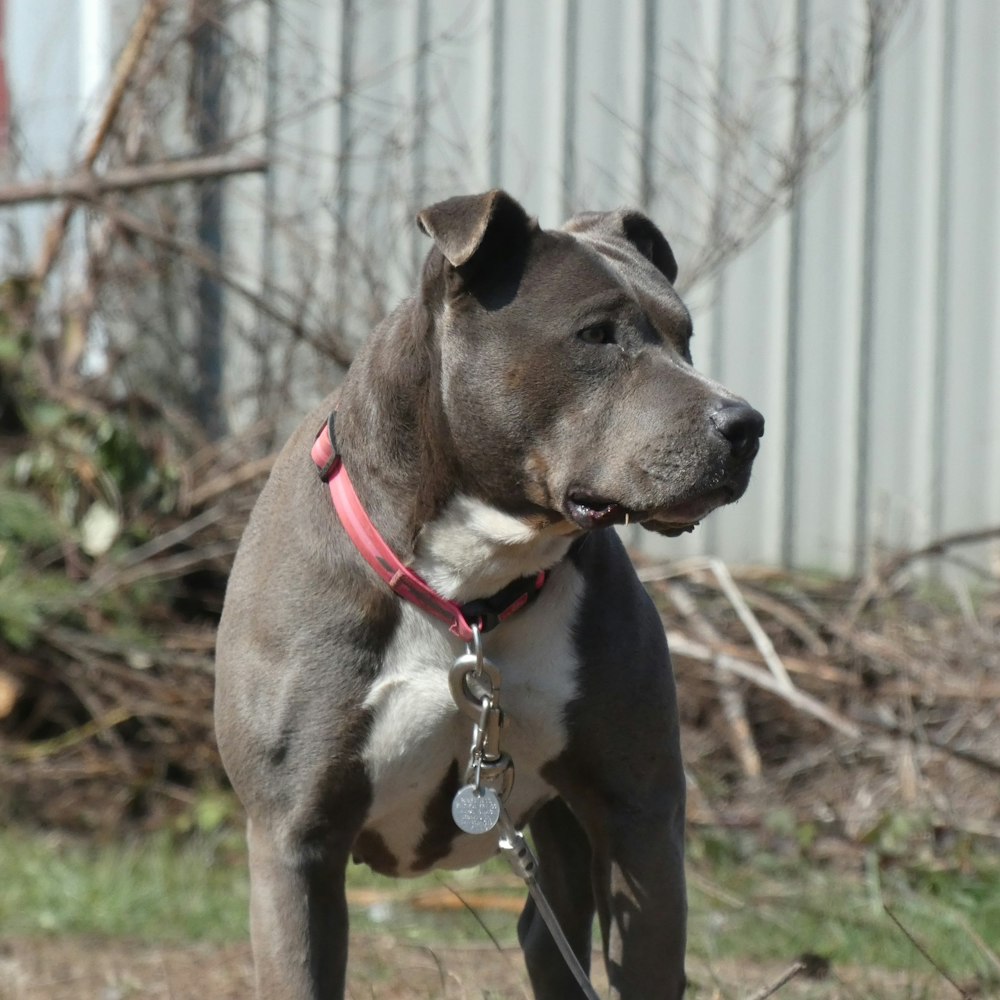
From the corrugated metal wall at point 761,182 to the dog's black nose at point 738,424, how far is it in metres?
3.33

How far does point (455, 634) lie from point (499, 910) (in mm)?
2440

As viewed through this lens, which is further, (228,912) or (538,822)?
(228,912)

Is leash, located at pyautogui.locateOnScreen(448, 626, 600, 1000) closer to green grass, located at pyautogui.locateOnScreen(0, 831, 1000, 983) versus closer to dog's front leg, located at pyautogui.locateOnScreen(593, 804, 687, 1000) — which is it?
dog's front leg, located at pyautogui.locateOnScreen(593, 804, 687, 1000)

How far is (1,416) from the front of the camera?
6.33 meters

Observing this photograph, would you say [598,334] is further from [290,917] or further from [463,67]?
[463,67]

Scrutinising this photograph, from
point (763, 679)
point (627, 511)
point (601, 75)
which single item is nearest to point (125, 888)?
point (763, 679)

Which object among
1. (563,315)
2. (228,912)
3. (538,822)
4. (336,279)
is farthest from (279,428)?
(563,315)

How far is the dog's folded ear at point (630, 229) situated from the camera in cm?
321

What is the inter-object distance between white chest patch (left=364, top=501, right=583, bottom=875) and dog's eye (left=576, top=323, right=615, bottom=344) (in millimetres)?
365

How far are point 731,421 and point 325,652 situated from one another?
866 mm

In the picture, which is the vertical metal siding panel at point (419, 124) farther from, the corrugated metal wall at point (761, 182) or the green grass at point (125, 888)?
the green grass at point (125, 888)

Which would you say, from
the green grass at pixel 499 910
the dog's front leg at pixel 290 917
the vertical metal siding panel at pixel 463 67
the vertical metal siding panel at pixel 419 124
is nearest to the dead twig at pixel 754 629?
the green grass at pixel 499 910

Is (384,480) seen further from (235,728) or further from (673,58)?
(673,58)

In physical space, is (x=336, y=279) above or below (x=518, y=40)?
below
